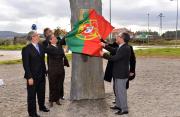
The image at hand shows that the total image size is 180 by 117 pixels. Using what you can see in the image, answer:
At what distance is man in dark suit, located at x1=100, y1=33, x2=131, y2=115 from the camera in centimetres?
934

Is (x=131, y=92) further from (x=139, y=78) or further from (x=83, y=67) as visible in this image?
(x=139, y=78)

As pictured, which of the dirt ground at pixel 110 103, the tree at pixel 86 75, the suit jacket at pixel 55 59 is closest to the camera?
the dirt ground at pixel 110 103

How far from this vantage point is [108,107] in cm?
1032

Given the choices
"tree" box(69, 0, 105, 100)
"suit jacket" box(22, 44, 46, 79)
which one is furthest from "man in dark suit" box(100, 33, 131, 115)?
"tree" box(69, 0, 105, 100)

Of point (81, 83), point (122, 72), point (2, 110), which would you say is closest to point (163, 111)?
point (122, 72)

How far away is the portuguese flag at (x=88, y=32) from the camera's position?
1043cm

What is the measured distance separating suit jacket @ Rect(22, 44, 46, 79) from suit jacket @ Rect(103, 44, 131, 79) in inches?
56.7

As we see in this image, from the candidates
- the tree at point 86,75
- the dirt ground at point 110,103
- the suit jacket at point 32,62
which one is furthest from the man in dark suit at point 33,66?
the tree at point 86,75

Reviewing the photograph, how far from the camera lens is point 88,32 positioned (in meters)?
10.5

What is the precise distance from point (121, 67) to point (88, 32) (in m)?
1.48

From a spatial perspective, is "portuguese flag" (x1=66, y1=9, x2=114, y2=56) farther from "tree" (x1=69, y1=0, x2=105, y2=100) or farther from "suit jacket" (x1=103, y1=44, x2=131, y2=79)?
"suit jacket" (x1=103, y1=44, x2=131, y2=79)

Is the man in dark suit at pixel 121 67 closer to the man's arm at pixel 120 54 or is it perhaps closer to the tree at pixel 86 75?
the man's arm at pixel 120 54

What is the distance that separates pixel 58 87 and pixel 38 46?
1567 mm

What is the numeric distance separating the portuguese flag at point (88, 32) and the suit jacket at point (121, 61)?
93 cm
